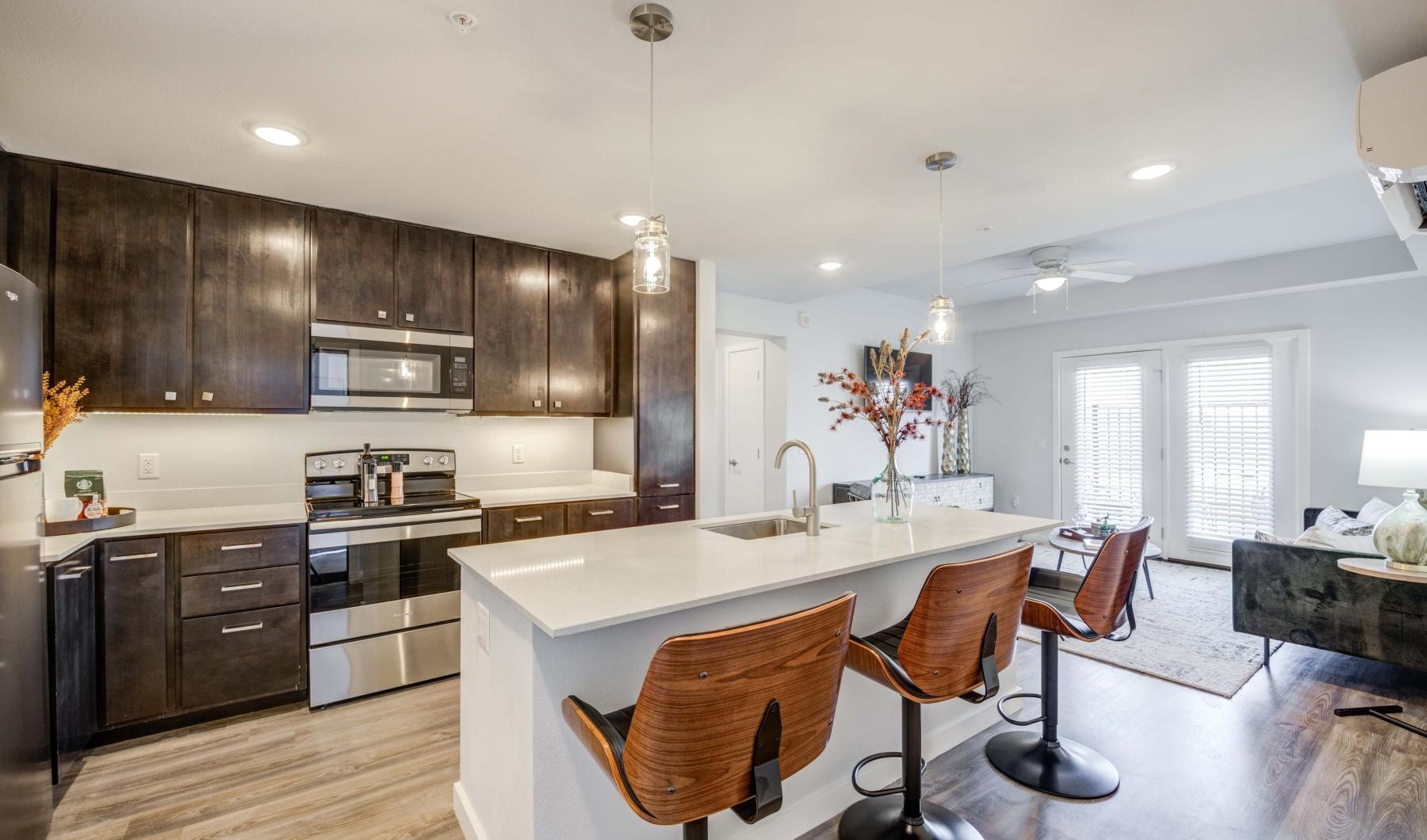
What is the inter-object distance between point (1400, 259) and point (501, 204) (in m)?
5.97

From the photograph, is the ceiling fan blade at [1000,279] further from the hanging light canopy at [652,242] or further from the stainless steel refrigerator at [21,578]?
the stainless steel refrigerator at [21,578]

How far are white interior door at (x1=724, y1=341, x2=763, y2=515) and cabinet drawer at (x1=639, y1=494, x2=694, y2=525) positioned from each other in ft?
5.06

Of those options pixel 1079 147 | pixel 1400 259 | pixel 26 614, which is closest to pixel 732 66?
pixel 1079 147

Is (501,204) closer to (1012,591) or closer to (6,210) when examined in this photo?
(6,210)

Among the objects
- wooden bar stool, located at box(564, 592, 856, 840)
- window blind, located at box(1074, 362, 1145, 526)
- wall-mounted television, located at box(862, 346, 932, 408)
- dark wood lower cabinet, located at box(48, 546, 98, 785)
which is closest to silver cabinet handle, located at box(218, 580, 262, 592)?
dark wood lower cabinet, located at box(48, 546, 98, 785)

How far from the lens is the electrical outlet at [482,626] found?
180 cm

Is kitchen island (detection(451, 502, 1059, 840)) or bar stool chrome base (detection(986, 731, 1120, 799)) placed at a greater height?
kitchen island (detection(451, 502, 1059, 840))

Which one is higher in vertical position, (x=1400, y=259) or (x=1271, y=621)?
(x=1400, y=259)

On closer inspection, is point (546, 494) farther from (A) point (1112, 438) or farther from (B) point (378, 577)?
(A) point (1112, 438)

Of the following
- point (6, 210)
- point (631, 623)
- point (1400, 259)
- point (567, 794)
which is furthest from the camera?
point (1400, 259)

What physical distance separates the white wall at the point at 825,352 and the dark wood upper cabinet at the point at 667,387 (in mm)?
910

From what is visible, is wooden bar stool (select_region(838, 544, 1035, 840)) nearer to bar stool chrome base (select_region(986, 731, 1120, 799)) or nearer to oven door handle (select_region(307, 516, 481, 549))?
bar stool chrome base (select_region(986, 731, 1120, 799))

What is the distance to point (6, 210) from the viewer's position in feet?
7.96

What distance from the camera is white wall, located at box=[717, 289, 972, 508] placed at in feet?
17.2
